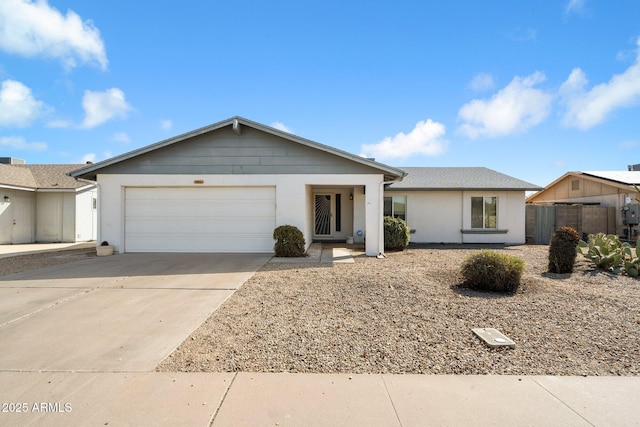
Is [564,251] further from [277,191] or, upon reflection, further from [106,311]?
[106,311]

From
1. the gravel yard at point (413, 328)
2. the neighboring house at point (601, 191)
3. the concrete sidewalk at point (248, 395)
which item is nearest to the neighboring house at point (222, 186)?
the gravel yard at point (413, 328)

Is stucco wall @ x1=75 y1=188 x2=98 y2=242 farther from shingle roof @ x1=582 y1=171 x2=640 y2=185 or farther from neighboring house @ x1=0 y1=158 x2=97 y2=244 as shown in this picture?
shingle roof @ x1=582 y1=171 x2=640 y2=185

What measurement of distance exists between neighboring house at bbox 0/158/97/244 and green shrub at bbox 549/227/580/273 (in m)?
19.6

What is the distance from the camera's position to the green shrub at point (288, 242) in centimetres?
1109

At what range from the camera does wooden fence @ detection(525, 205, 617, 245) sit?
56.7 ft

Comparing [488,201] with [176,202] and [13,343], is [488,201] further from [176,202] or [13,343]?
[13,343]

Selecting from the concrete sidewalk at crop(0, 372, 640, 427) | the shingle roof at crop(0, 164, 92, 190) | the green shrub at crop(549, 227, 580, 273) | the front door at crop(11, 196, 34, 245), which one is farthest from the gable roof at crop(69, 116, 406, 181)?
the concrete sidewalk at crop(0, 372, 640, 427)

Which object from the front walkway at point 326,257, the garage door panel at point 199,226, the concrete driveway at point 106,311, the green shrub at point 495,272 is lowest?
the concrete driveway at point 106,311

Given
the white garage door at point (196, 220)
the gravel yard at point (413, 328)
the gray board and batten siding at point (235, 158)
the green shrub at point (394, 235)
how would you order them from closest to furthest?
1. the gravel yard at point (413, 328)
2. the gray board and batten siding at point (235, 158)
3. the white garage door at point (196, 220)
4. the green shrub at point (394, 235)

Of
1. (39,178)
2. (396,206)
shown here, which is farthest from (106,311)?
(39,178)

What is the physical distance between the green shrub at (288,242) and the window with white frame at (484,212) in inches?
362

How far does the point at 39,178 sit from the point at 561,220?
2684 centimetres

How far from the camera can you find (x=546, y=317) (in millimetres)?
5219

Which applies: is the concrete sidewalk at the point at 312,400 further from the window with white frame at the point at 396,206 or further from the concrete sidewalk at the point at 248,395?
the window with white frame at the point at 396,206
